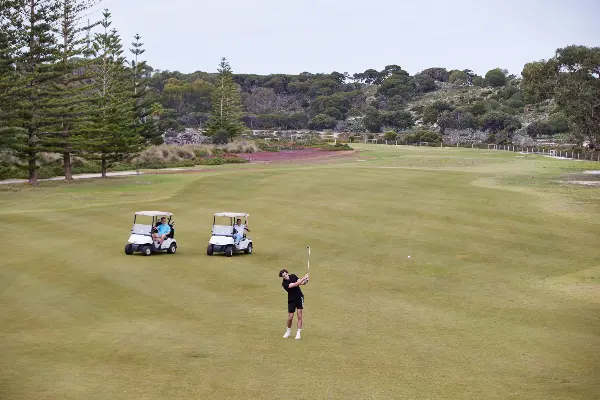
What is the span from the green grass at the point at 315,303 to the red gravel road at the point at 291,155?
Answer: 134ft

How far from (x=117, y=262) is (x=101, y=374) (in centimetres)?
1190

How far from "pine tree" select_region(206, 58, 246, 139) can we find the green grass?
205 ft

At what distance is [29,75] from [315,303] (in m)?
39.0

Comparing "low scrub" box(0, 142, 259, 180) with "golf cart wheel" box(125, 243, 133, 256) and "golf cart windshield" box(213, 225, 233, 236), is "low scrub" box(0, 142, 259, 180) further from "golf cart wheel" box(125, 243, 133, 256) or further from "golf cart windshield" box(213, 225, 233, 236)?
"golf cart windshield" box(213, 225, 233, 236)

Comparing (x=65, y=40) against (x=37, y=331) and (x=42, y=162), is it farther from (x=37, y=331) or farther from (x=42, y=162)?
(x=37, y=331)

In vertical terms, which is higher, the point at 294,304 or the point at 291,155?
the point at 291,155

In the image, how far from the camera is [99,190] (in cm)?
5050

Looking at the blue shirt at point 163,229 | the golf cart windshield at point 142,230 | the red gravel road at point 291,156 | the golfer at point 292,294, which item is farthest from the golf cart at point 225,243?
the red gravel road at point 291,156

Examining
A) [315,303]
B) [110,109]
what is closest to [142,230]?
[315,303]

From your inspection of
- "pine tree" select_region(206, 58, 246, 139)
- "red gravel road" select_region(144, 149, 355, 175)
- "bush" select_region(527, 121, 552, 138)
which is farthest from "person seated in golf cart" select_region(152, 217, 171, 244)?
"bush" select_region(527, 121, 552, 138)

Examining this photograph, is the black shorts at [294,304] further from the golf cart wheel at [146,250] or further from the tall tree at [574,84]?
the tall tree at [574,84]

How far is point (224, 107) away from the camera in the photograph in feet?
350

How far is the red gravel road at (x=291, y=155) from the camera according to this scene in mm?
84562

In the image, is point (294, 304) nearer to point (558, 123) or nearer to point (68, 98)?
point (68, 98)
